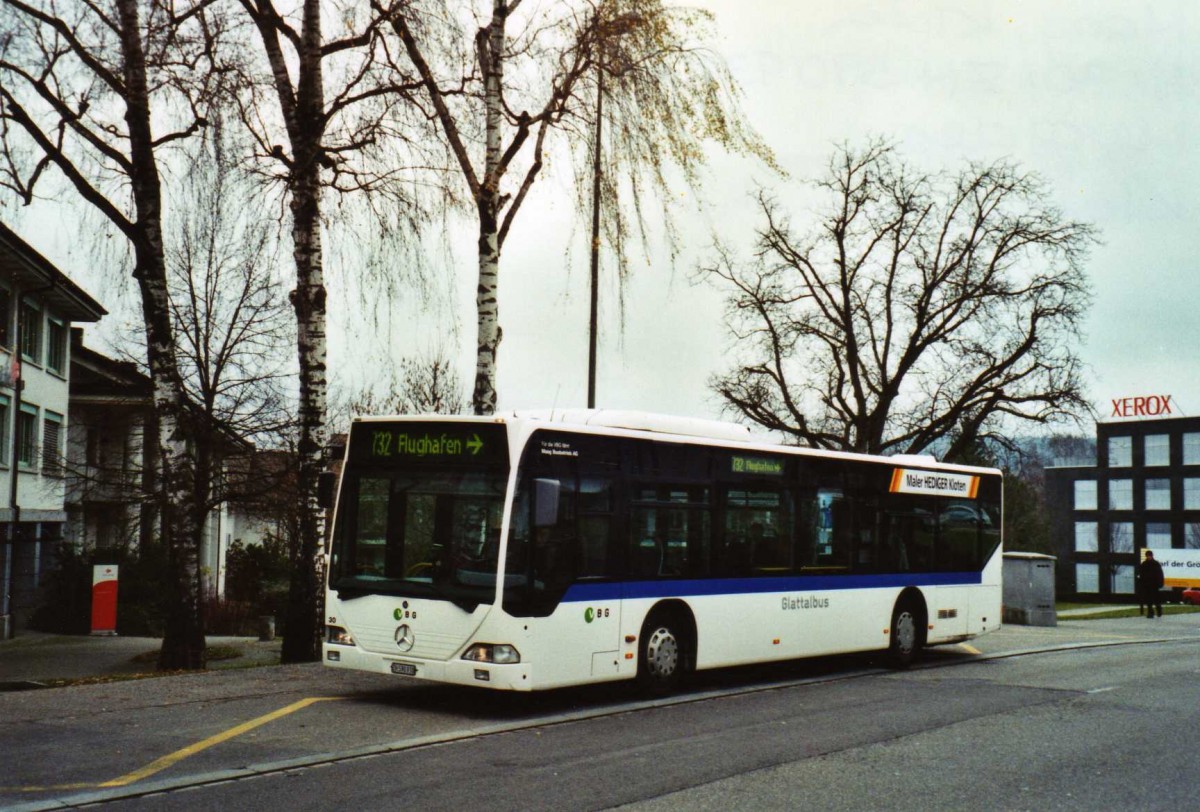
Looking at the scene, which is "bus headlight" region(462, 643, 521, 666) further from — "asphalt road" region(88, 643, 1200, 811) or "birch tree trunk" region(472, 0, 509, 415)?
"birch tree trunk" region(472, 0, 509, 415)

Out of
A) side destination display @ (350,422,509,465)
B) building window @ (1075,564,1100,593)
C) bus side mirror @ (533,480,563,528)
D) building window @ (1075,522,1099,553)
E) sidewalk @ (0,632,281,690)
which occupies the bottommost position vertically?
building window @ (1075,564,1100,593)

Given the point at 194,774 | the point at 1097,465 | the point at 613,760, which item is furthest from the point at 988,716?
the point at 1097,465

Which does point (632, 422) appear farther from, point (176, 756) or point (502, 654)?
point (176, 756)

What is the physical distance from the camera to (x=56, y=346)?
3725 cm

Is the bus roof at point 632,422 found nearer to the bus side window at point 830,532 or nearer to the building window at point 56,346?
the bus side window at point 830,532

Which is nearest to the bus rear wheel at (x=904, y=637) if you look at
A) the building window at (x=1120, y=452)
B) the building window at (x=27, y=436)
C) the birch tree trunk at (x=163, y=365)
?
the birch tree trunk at (x=163, y=365)

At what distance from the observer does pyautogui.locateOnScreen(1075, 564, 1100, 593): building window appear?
343 ft

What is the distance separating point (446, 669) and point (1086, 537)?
104 m

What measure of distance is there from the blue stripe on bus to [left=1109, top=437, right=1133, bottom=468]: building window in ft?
300

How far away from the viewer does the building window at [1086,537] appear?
4131 inches

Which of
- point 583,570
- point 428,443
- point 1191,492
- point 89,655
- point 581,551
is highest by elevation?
point 1191,492

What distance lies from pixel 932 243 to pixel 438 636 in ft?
111

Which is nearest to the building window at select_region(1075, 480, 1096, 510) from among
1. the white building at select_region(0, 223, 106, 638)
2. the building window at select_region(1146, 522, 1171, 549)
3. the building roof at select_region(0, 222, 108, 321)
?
the building window at select_region(1146, 522, 1171, 549)

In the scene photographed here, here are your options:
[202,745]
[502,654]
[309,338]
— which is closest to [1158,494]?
[309,338]
